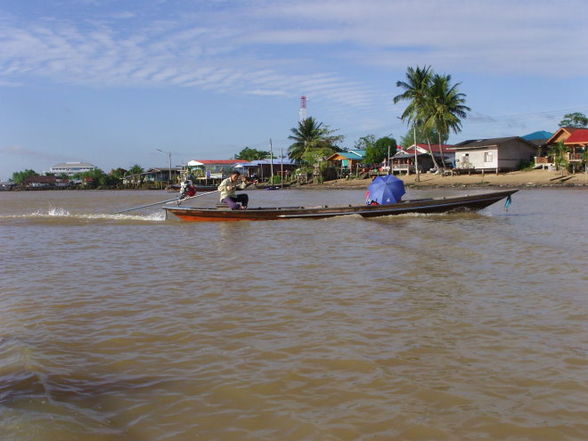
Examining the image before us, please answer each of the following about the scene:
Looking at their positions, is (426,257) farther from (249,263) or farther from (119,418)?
(119,418)

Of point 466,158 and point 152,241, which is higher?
point 466,158

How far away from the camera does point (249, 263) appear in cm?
896

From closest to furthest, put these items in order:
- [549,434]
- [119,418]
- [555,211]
→ [549,434] → [119,418] → [555,211]

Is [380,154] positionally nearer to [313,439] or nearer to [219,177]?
[219,177]

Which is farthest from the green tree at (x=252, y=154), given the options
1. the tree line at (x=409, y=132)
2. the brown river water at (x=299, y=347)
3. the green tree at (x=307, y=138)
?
the brown river water at (x=299, y=347)

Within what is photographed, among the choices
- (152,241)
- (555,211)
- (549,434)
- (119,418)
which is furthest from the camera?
(555,211)

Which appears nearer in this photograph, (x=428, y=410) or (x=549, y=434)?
(x=549, y=434)

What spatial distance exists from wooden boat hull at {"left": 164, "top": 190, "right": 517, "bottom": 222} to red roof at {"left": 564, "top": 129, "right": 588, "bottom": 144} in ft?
86.9

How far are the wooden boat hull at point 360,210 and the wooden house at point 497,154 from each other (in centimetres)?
3040

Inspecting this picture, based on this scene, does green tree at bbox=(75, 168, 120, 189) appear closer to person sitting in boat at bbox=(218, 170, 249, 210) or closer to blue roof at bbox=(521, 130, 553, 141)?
blue roof at bbox=(521, 130, 553, 141)

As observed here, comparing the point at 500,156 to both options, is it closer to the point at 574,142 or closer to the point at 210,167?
the point at 574,142

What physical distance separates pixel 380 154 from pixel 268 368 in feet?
187

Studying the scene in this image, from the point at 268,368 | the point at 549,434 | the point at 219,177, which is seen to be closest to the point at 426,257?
the point at 268,368

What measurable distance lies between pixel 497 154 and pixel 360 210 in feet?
106
